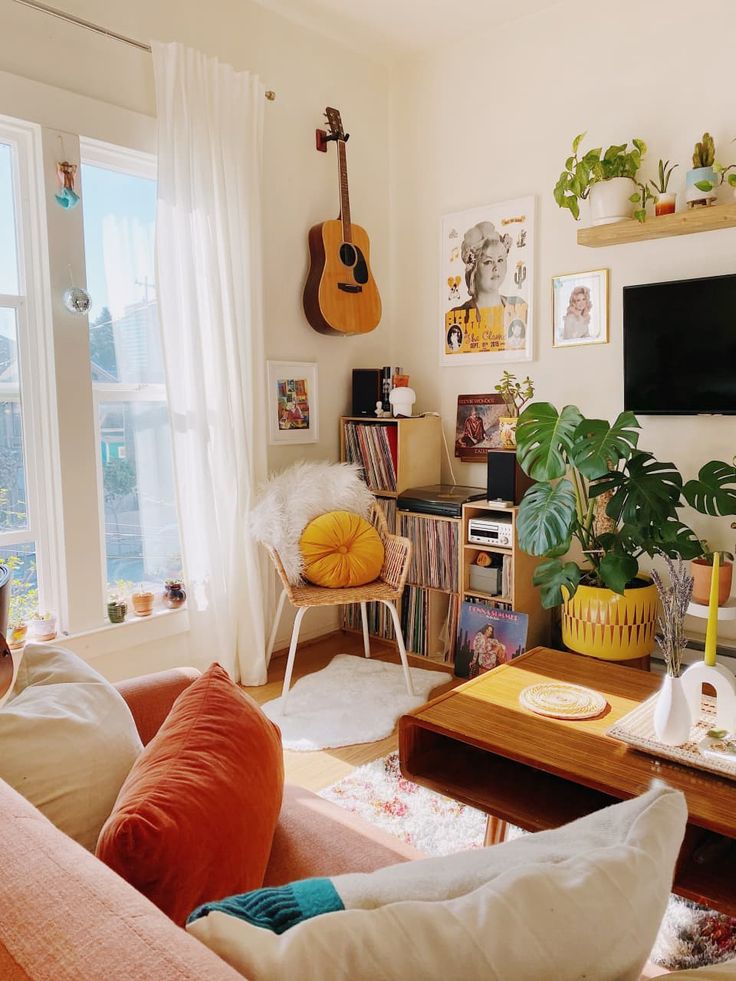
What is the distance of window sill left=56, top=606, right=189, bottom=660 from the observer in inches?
111

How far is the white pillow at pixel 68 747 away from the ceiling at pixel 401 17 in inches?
126

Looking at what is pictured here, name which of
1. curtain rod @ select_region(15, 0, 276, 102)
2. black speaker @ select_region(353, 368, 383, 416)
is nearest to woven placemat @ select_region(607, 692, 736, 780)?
black speaker @ select_region(353, 368, 383, 416)

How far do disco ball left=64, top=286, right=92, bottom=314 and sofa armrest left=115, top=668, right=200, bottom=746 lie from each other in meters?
1.64

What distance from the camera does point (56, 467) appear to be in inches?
108

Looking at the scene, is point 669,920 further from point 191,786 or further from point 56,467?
point 56,467

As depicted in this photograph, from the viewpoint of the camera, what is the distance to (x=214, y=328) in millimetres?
3080

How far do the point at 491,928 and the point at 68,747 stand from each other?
732 millimetres

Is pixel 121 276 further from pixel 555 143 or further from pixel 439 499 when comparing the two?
pixel 555 143

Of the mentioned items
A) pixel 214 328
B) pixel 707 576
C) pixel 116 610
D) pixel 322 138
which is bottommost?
pixel 116 610

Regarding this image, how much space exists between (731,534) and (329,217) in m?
2.37

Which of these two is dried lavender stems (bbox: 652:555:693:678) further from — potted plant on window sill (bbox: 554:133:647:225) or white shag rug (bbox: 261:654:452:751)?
potted plant on window sill (bbox: 554:133:647:225)

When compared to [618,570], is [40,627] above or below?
below

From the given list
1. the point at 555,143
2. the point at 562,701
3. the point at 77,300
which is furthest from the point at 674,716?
the point at 555,143

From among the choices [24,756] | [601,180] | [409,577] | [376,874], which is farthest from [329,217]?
[376,874]
